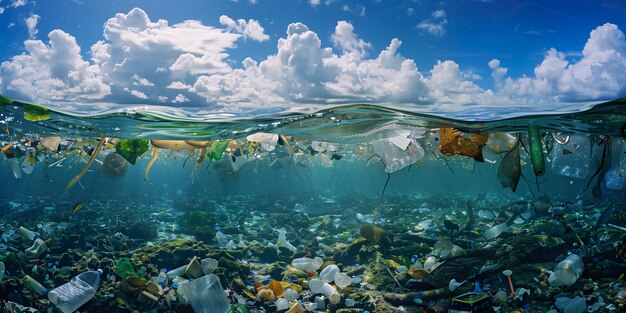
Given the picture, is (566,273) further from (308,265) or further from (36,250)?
(36,250)

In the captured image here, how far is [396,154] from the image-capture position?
6.87 meters

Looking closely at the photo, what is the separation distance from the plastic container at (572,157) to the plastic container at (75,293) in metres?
10.8

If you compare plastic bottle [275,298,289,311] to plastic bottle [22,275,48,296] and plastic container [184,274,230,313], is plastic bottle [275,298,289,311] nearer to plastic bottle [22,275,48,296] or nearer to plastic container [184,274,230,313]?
plastic container [184,274,230,313]

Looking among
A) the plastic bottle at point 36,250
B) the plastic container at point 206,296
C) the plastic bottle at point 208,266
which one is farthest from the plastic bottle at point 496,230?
the plastic bottle at point 36,250

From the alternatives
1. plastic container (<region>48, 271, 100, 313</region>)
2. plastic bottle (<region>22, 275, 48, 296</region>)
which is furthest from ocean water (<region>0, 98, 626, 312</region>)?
plastic container (<region>48, 271, 100, 313</region>)

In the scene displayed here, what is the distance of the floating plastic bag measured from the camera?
657 centimetres

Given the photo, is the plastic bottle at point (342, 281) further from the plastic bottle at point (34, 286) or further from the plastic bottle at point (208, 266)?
the plastic bottle at point (34, 286)

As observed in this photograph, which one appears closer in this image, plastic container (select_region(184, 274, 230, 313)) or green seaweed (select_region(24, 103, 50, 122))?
plastic container (select_region(184, 274, 230, 313))

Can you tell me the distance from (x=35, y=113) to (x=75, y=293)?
5.11 meters

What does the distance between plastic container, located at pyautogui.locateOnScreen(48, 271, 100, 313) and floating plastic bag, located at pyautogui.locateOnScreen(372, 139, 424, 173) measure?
6.32 meters

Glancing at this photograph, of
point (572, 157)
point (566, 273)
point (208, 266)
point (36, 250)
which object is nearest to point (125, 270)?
point (208, 266)

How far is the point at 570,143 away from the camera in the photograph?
9.61 meters

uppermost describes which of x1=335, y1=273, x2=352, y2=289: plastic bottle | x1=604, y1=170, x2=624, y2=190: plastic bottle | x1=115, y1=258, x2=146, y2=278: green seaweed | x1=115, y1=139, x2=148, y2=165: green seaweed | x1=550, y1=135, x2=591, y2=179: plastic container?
x1=115, y1=139, x2=148, y2=165: green seaweed

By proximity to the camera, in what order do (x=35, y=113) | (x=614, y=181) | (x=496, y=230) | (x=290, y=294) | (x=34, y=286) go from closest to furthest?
(x=34, y=286), (x=290, y=294), (x=614, y=181), (x=35, y=113), (x=496, y=230)
